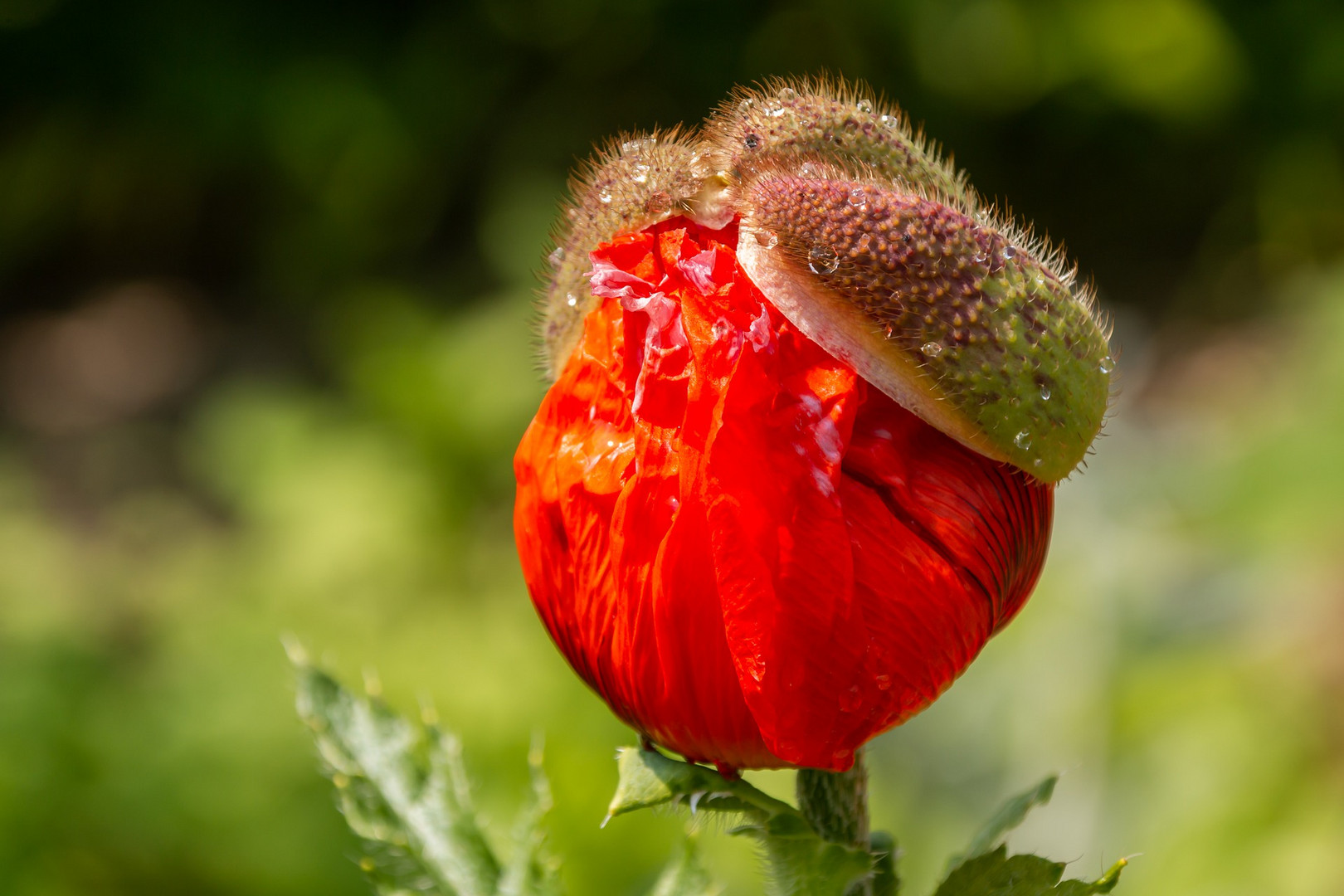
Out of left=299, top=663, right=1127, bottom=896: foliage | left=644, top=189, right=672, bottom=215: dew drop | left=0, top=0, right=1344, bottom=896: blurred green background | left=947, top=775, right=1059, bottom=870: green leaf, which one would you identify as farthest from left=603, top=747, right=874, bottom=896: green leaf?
left=0, top=0, right=1344, bottom=896: blurred green background

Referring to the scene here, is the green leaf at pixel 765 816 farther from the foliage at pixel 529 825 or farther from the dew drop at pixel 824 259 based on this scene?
the dew drop at pixel 824 259

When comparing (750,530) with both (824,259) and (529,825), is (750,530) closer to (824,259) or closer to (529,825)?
(824,259)

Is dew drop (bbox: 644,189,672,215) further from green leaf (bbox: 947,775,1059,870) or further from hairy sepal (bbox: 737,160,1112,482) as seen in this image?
green leaf (bbox: 947,775,1059,870)

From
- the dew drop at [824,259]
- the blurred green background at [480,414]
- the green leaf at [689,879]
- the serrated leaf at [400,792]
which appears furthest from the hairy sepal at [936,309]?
the blurred green background at [480,414]

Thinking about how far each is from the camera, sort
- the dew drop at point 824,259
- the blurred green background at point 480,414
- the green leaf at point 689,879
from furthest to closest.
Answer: the blurred green background at point 480,414 < the green leaf at point 689,879 < the dew drop at point 824,259

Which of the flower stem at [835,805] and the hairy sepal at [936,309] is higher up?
the hairy sepal at [936,309]

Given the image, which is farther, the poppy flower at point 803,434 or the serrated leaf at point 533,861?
the serrated leaf at point 533,861

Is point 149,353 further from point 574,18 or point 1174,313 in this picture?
point 1174,313
